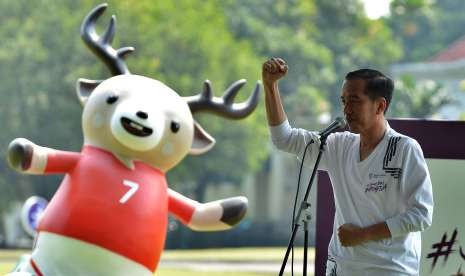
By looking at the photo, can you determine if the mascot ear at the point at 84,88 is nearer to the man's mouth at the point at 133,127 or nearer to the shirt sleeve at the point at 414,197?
the man's mouth at the point at 133,127

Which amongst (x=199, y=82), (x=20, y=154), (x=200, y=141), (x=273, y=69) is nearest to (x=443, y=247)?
(x=273, y=69)

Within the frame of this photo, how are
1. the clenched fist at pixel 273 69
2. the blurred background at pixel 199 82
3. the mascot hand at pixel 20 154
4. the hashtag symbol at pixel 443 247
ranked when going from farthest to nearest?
the blurred background at pixel 199 82 → the mascot hand at pixel 20 154 → the hashtag symbol at pixel 443 247 → the clenched fist at pixel 273 69

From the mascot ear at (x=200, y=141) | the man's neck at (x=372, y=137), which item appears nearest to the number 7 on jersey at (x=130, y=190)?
the mascot ear at (x=200, y=141)

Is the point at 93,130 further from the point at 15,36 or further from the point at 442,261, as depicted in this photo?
the point at 15,36

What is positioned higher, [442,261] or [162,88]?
[162,88]

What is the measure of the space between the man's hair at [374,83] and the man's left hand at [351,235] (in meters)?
0.38

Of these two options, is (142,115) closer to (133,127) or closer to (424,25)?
(133,127)

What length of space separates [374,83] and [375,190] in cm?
31

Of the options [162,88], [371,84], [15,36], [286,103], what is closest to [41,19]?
[15,36]

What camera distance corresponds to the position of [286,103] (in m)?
30.1

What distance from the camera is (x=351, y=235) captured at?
9.72ft

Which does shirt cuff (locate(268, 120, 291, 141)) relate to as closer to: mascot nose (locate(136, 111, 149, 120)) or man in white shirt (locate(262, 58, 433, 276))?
man in white shirt (locate(262, 58, 433, 276))

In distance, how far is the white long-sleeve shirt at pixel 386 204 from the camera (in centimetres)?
295

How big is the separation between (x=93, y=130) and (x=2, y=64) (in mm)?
19938
